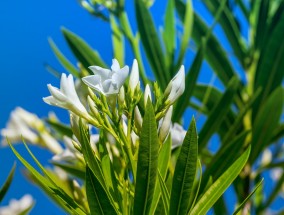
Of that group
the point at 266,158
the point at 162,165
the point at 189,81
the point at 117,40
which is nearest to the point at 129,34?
the point at 117,40

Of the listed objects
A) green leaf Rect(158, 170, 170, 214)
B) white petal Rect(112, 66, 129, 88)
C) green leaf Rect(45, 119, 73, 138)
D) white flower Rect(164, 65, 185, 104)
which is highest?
green leaf Rect(45, 119, 73, 138)

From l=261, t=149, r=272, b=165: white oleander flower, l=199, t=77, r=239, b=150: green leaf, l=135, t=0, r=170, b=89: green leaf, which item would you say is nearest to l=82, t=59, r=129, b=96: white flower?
l=199, t=77, r=239, b=150: green leaf

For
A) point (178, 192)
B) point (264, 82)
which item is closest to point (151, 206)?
point (178, 192)

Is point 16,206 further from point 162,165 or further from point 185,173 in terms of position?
point 185,173

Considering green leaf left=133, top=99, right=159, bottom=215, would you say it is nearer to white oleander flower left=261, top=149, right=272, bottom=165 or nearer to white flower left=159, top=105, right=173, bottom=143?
white flower left=159, top=105, right=173, bottom=143

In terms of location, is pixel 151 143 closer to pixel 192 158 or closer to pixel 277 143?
pixel 192 158

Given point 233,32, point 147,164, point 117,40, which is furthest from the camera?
point 233,32
